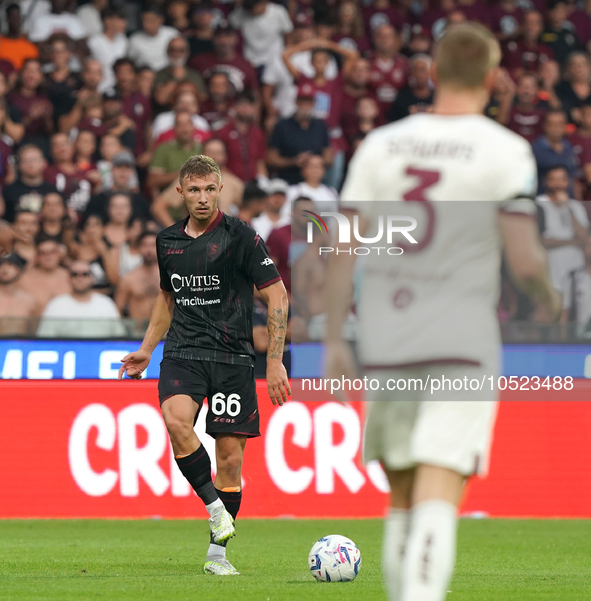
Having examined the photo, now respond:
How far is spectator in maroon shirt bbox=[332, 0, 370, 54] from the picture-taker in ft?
56.2

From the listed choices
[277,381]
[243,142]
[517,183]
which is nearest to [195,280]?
[277,381]

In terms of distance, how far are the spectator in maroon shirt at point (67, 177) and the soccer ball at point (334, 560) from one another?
7.66 meters

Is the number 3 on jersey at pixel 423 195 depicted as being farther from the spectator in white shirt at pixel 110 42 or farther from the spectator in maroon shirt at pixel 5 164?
the spectator in white shirt at pixel 110 42

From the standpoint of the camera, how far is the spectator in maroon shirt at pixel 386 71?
54.2 ft

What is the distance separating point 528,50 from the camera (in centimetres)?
1798

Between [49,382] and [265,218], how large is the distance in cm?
372

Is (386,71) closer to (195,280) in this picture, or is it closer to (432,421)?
(195,280)

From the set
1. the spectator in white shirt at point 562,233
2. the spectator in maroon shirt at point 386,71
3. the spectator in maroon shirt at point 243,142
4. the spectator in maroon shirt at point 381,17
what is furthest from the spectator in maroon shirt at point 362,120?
the spectator in white shirt at point 562,233

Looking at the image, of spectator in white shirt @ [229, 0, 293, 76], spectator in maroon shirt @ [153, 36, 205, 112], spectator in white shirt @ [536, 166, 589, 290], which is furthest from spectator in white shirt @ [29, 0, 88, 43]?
spectator in white shirt @ [536, 166, 589, 290]

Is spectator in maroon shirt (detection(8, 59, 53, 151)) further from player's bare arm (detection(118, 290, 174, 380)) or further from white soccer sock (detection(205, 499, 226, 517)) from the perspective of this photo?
white soccer sock (detection(205, 499, 226, 517))

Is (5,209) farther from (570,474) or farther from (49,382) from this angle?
(570,474)

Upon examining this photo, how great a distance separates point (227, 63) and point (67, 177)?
3.25m

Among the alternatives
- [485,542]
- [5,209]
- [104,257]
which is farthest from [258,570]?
[5,209]

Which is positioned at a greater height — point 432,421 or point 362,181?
point 362,181
